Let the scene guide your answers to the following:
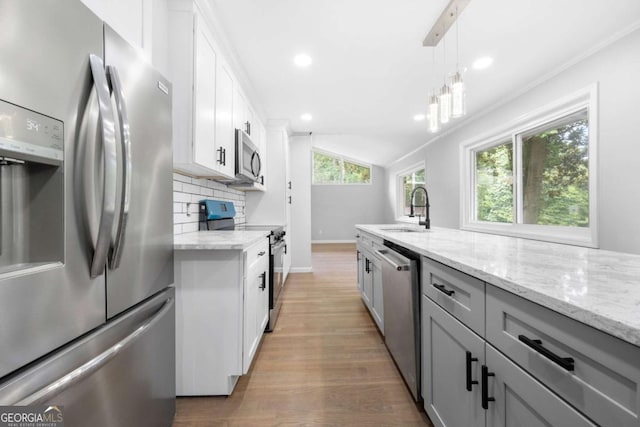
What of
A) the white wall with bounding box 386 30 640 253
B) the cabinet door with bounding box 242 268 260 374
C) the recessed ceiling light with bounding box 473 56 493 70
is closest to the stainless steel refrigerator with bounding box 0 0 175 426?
the cabinet door with bounding box 242 268 260 374

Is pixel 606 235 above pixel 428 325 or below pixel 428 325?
above

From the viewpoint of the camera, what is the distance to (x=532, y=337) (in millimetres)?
670

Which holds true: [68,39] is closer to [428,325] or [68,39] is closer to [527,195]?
[428,325]

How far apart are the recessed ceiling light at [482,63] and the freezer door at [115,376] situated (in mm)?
2810

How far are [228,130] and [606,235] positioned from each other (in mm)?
3010

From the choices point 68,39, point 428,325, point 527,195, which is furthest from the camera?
point 527,195

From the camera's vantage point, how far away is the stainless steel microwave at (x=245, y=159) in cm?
222

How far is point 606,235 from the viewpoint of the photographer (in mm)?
1930

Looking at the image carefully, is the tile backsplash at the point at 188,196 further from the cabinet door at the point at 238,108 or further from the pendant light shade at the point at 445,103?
the pendant light shade at the point at 445,103

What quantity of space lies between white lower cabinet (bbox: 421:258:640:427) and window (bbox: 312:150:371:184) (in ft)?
24.2

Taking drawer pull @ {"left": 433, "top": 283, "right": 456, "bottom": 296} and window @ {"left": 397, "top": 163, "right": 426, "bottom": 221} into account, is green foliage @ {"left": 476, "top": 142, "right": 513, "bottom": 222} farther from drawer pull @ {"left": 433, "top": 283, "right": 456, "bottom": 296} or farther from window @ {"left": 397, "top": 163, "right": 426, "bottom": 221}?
drawer pull @ {"left": 433, "top": 283, "right": 456, "bottom": 296}

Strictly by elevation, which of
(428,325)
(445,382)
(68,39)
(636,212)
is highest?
(68,39)

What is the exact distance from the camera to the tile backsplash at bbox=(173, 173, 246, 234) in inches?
73.0

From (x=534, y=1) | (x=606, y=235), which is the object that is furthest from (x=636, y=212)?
(x=534, y=1)
